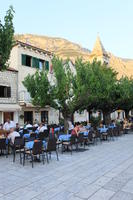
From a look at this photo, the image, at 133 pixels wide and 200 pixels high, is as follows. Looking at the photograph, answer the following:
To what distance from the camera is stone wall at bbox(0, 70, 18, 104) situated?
20.6 metres

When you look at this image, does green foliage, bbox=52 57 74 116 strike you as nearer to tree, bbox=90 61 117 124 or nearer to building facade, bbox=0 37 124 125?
tree, bbox=90 61 117 124

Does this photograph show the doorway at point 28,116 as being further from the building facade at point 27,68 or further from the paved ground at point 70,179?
the paved ground at point 70,179

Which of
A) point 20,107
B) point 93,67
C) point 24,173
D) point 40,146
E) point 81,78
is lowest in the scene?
point 24,173

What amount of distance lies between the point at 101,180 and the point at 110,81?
44.6 ft

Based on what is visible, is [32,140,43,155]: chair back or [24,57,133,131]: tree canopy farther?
[24,57,133,131]: tree canopy

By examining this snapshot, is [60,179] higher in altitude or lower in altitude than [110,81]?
lower

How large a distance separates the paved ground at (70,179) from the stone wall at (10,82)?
1264 cm

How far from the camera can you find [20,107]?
2159 centimetres

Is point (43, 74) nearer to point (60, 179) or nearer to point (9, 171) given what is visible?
point (9, 171)

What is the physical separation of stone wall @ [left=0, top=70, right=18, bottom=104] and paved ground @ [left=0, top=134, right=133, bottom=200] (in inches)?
498

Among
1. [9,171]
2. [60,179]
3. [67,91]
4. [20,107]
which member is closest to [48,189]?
[60,179]

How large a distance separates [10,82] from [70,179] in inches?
672

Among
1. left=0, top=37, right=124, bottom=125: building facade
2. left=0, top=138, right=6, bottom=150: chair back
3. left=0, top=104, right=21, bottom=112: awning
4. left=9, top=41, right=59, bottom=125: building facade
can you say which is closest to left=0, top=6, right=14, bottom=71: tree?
left=0, top=138, right=6, bottom=150: chair back

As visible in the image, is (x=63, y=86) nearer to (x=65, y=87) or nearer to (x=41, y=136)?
(x=65, y=87)
